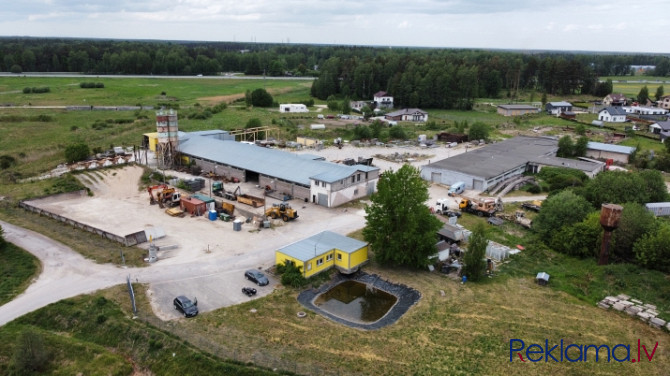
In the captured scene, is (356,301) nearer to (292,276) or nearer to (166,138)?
(292,276)

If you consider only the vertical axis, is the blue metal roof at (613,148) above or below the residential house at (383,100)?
below

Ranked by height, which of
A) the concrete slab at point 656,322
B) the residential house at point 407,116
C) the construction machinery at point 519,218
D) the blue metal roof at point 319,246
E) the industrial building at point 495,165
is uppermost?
the residential house at point 407,116

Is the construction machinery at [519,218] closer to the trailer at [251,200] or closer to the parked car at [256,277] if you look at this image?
the trailer at [251,200]

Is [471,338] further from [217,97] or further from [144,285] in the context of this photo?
[217,97]

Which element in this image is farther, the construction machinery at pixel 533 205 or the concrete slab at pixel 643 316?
the construction machinery at pixel 533 205

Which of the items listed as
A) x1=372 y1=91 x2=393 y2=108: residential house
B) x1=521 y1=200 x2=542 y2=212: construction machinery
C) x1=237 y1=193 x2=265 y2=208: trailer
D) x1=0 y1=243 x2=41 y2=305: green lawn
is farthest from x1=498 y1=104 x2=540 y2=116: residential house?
x1=0 y1=243 x2=41 y2=305: green lawn

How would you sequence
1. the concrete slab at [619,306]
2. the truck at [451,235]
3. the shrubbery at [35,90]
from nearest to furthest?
the concrete slab at [619,306] < the truck at [451,235] < the shrubbery at [35,90]

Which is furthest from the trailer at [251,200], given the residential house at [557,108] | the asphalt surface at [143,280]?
the residential house at [557,108]

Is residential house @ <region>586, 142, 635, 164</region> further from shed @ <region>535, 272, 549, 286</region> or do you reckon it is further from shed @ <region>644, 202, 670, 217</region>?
shed @ <region>535, 272, 549, 286</region>
